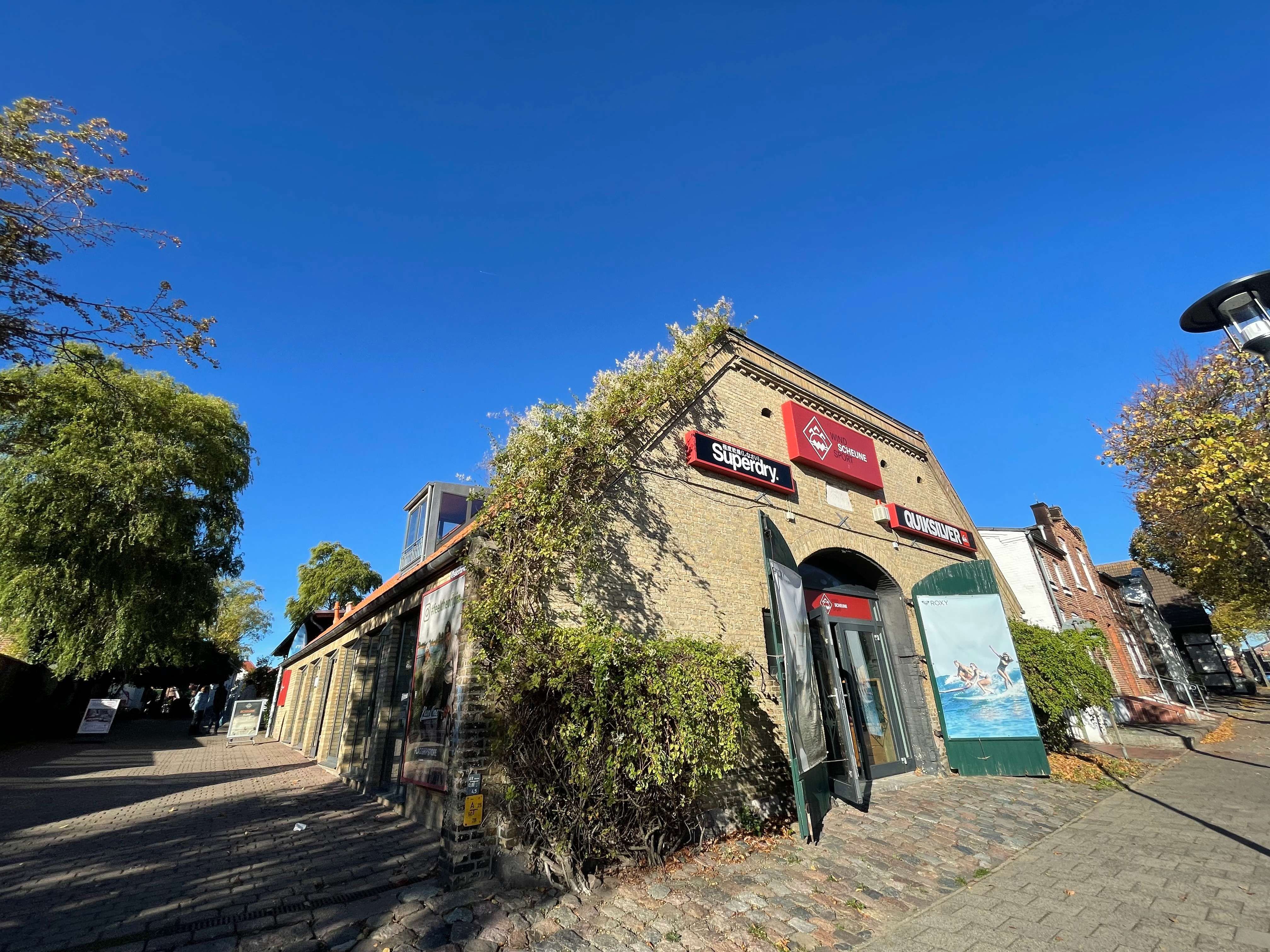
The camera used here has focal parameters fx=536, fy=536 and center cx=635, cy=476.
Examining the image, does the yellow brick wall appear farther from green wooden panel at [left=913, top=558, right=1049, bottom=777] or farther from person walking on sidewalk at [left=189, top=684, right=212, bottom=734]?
person walking on sidewalk at [left=189, top=684, right=212, bottom=734]

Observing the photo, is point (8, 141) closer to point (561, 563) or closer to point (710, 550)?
point (561, 563)

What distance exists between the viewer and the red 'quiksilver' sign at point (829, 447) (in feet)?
33.9

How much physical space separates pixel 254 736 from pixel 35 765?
1041cm

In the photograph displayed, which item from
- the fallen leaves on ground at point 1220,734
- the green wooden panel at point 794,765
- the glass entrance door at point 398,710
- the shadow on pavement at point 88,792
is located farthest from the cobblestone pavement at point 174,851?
the fallen leaves on ground at point 1220,734

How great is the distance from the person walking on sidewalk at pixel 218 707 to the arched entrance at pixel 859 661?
2912cm

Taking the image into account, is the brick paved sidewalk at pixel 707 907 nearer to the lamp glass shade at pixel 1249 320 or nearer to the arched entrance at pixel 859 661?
the arched entrance at pixel 859 661

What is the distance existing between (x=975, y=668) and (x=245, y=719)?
22.2 metres

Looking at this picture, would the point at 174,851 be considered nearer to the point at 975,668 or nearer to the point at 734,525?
the point at 734,525

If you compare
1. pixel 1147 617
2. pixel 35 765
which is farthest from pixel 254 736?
pixel 1147 617

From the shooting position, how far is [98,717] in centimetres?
1741

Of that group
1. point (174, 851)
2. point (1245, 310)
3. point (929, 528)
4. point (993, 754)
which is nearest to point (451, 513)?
point (174, 851)

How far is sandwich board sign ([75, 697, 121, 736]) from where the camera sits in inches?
677

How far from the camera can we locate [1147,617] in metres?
27.5

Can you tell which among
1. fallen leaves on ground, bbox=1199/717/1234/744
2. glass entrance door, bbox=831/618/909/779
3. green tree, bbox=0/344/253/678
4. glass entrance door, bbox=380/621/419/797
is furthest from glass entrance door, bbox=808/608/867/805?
green tree, bbox=0/344/253/678
